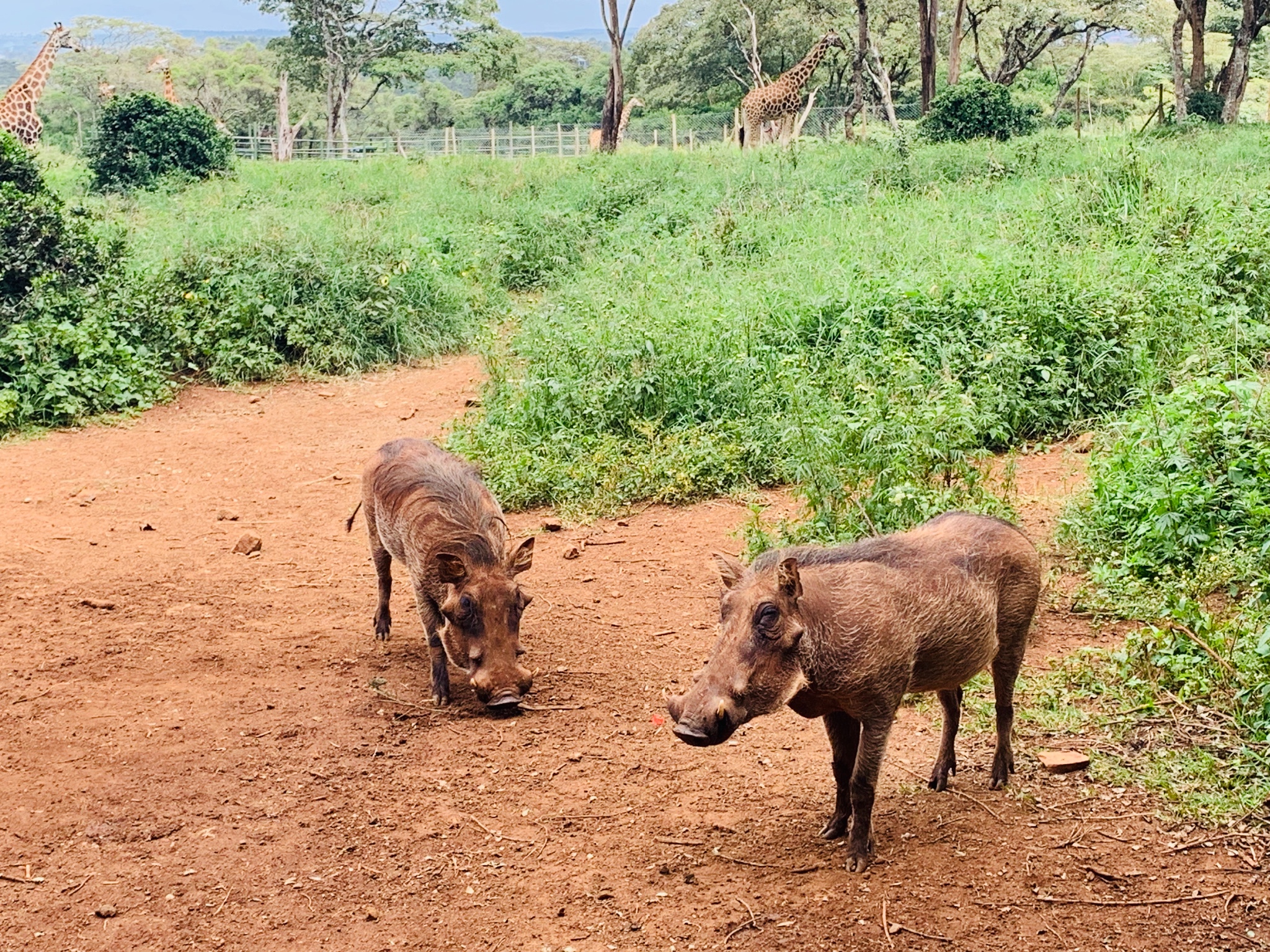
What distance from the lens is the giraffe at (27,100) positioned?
22406mm

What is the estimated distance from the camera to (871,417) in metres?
6.34

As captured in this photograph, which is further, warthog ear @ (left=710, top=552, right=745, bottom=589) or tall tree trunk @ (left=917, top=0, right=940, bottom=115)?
tall tree trunk @ (left=917, top=0, right=940, bottom=115)

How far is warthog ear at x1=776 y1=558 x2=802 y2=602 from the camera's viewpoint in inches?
130

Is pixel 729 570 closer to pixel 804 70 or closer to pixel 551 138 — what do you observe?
pixel 804 70

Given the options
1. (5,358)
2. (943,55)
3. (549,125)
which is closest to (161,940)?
(5,358)

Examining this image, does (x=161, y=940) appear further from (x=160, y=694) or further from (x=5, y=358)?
(x=5, y=358)

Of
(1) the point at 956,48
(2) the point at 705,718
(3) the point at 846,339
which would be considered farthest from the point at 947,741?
(1) the point at 956,48

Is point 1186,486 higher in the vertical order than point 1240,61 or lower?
lower

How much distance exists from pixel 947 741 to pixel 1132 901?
80 cm

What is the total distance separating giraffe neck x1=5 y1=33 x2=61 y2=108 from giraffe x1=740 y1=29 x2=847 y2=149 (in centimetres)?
1319

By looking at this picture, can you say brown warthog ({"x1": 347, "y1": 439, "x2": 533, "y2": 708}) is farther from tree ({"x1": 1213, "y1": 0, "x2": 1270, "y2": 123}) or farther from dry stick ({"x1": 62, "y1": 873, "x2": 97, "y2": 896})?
tree ({"x1": 1213, "y1": 0, "x2": 1270, "y2": 123})

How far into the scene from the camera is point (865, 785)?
3.47 meters

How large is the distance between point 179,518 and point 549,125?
137 feet

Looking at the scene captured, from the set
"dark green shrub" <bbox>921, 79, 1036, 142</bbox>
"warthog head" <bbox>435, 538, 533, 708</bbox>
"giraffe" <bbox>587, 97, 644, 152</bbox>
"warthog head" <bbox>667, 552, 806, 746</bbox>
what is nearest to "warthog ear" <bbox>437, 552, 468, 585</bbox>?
"warthog head" <bbox>435, 538, 533, 708</bbox>
